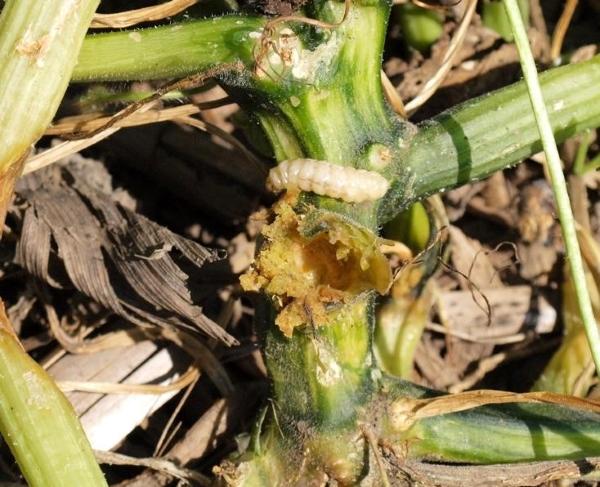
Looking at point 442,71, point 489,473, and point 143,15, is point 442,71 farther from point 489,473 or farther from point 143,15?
point 489,473

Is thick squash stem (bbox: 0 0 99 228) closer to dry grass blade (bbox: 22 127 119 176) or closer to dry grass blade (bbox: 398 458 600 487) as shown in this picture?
dry grass blade (bbox: 22 127 119 176)

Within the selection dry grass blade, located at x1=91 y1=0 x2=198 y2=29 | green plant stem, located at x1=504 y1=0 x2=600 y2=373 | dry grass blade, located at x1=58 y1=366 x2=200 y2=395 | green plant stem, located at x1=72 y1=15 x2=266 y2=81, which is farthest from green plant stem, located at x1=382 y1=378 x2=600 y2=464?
dry grass blade, located at x1=91 y1=0 x2=198 y2=29

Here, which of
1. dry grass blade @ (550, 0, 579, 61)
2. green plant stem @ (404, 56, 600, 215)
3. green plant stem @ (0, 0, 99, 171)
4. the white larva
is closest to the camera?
green plant stem @ (0, 0, 99, 171)

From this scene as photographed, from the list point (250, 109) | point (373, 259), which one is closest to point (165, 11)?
point (250, 109)

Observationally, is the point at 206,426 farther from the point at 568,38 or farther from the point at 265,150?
the point at 568,38

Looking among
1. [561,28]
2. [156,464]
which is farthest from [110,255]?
[561,28]

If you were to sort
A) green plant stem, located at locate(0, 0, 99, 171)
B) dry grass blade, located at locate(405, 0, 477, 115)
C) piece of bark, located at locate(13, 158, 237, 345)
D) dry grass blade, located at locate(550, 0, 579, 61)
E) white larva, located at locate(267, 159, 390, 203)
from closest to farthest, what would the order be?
green plant stem, located at locate(0, 0, 99, 171) < white larva, located at locate(267, 159, 390, 203) < piece of bark, located at locate(13, 158, 237, 345) < dry grass blade, located at locate(405, 0, 477, 115) < dry grass blade, located at locate(550, 0, 579, 61)
